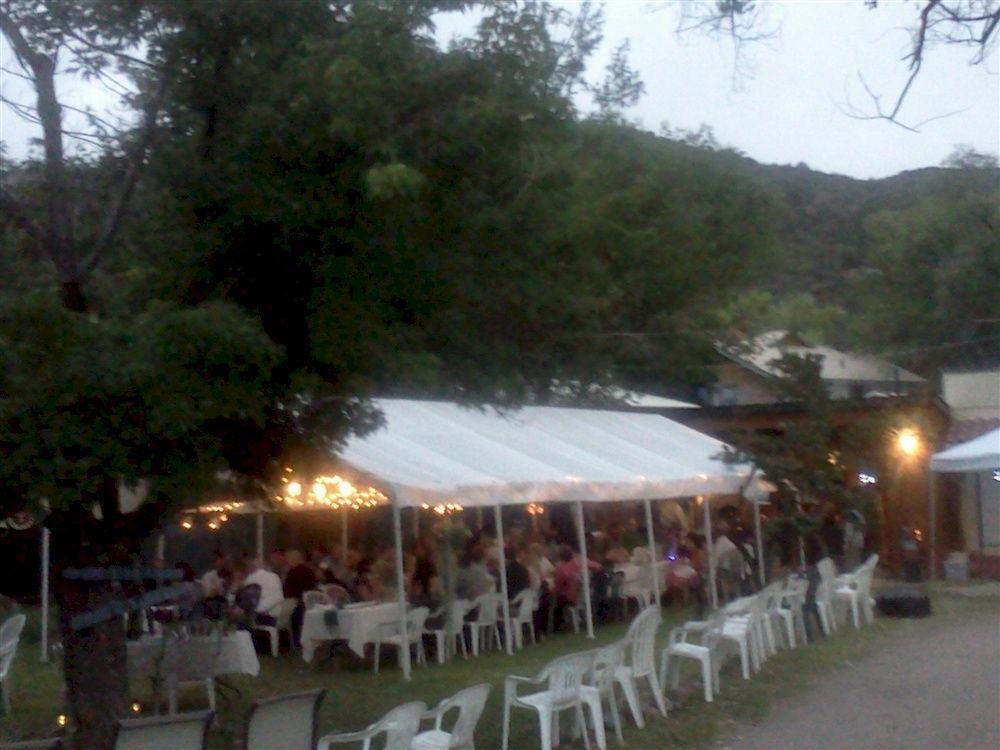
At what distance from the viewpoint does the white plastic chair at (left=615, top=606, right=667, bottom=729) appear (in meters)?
10.5

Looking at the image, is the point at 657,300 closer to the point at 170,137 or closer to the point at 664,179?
the point at 664,179

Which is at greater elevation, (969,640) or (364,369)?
(364,369)

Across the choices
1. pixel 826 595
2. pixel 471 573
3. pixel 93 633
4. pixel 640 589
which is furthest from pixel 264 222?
pixel 640 589

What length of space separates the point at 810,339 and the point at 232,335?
45.9 metres

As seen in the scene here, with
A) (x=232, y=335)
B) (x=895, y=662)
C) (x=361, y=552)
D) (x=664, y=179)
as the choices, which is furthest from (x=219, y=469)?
(x=664, y=179)

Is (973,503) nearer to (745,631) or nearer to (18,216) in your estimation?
(745,631)

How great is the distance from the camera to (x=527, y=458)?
17.1 meters

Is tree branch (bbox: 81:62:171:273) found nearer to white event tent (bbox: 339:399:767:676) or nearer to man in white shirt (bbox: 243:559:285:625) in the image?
white event tent (bbox: 339:399:767:676)

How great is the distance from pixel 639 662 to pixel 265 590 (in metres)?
6.05

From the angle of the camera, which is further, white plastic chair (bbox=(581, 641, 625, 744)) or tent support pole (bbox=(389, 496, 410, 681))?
tent support pole (bbox=(389, 496, 410, 681))

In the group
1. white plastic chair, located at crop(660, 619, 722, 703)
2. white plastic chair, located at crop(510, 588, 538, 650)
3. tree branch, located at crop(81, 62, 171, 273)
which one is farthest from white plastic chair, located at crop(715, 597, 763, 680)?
tree branch, located at crop(81, 62, 171, 273)

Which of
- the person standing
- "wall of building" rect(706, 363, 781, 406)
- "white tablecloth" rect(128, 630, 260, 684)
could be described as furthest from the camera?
"wall of building" rect(706, 363, 781, 406)

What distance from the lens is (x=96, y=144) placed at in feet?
30.9

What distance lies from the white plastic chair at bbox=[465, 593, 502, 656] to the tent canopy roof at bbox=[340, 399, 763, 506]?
1.48 m
